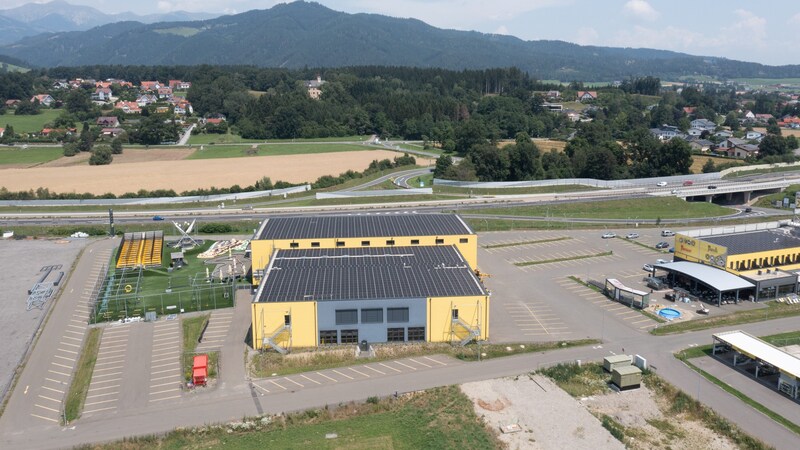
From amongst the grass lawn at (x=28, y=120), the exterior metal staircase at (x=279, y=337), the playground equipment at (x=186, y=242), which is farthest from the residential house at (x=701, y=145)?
the grass lawn at (x=28, y=120)

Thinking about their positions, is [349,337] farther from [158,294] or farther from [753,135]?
[753,135]

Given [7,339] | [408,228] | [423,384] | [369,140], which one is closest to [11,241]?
[7,339]

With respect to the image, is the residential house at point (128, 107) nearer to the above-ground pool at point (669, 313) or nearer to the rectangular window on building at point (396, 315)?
the rectangular window on building at point (396, 315)

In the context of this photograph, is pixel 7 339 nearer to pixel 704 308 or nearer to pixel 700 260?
pixel 704 308

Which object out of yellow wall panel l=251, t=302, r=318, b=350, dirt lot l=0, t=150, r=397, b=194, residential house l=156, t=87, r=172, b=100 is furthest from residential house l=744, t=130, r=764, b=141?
residential house l=156, t=87, r=172, b=100

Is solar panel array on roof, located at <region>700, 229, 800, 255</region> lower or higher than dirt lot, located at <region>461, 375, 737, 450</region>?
higher

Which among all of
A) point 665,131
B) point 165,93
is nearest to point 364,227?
point 665,131

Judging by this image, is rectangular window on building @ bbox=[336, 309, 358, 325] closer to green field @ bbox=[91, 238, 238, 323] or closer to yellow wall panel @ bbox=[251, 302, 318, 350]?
yellow wall panel @ bbox=[251, 302, 318, 350]
